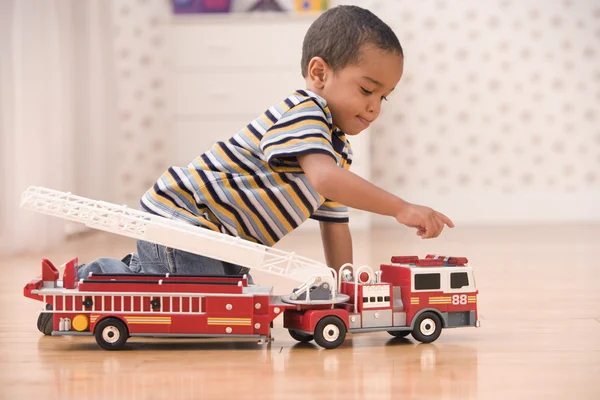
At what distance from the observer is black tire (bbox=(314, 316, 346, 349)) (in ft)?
Answer: 3.57

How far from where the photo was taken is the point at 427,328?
1.14 m

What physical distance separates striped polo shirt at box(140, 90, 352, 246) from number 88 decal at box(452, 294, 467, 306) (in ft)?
0.84

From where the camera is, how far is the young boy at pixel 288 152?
3.80 feet

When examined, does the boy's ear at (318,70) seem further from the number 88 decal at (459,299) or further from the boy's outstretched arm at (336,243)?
the number 88 decal at (459,299)

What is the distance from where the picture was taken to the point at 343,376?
926mm

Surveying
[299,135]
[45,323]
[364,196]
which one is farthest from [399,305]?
[45,323]

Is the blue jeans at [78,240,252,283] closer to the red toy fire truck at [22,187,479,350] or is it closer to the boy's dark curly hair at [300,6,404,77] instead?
the red toy fire truck at [22,187,479,350]

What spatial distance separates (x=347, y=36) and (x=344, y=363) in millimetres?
480

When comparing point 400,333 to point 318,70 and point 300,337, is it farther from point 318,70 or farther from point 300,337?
point 318,70

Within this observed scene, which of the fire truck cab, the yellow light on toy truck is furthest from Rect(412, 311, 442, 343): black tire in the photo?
the yellow light on toy truck

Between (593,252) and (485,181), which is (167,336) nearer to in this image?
(593,252)

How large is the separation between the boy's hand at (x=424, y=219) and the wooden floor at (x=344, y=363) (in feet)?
0.53

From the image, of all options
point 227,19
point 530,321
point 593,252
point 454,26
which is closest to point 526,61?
point 454,26

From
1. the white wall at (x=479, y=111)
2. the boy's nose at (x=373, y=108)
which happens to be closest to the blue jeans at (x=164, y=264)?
the boy's nose at (x=373, y=108)
